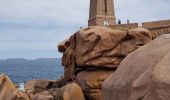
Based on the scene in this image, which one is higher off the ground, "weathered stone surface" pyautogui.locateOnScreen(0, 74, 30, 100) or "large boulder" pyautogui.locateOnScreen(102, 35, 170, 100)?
"large boulder" pyautogui.locateOnScreen(102, 35, 170, 100)

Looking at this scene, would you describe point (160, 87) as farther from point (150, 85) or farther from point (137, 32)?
point (137, 32)

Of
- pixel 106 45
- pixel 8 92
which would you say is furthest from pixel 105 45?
pixel 8 92

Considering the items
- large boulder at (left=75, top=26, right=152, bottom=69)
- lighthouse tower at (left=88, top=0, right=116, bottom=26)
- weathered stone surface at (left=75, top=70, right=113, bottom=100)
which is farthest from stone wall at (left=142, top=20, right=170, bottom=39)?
lighthouse tower at (left=88, top=0, right=116, bottom=26)

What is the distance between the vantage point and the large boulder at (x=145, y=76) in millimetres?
4840

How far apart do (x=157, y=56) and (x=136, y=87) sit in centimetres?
55

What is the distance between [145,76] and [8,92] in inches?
400

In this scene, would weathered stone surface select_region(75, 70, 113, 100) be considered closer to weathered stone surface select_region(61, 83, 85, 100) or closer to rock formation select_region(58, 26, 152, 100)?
rock formation select_region(58, 26, 152, 100)

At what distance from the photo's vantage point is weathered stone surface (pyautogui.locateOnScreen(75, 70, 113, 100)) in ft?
46.8

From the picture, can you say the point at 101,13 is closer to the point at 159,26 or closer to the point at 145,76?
the point at 159,26

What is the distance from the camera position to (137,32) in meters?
15.5

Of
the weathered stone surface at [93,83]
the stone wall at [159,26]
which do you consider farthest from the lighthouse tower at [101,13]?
the weathered stone surface at [93,83]

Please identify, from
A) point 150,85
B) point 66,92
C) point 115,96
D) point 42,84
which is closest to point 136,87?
point 150,85

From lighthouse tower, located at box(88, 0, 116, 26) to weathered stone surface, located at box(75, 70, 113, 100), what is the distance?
23.8 meters

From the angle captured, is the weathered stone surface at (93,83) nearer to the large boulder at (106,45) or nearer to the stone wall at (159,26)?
the large boulder at (106,45)
